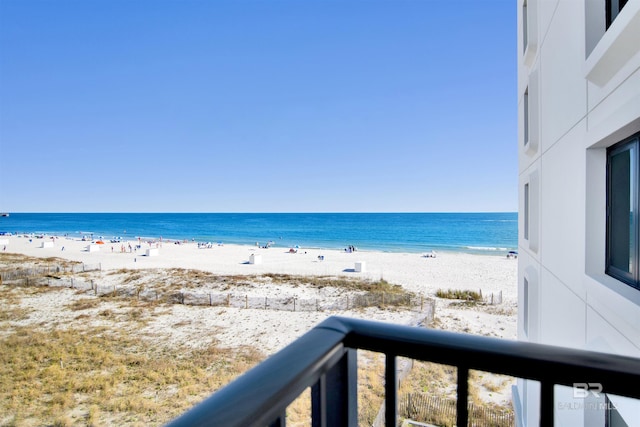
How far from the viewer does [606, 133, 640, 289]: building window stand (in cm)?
205

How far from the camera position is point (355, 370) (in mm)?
825

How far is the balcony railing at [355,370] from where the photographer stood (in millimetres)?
516

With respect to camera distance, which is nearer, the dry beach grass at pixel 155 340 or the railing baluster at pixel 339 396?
the railing baluster at pixel 339 396

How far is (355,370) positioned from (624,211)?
2.62 metres

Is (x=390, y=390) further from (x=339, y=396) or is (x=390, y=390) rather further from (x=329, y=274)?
(x=329, y=274)

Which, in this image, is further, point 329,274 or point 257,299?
point 329,274

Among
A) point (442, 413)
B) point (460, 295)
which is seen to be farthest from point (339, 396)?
point (460, 295)

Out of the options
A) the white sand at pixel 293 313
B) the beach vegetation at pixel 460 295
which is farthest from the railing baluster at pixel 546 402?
the beach vegetation at pixel 460 295

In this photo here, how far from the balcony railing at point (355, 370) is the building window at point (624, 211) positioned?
6.81 ft

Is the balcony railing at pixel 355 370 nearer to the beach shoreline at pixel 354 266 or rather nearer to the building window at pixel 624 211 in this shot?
the building window at pixel 624 211

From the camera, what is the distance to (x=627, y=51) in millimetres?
1896

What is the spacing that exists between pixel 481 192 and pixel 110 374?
10131 centimetres

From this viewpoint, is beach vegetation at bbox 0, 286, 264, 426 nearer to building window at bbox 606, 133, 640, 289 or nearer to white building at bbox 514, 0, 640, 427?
white building at bbox 514, 0, 640, 427

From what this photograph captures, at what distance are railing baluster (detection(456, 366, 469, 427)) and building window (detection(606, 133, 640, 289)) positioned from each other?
205 centimetres
